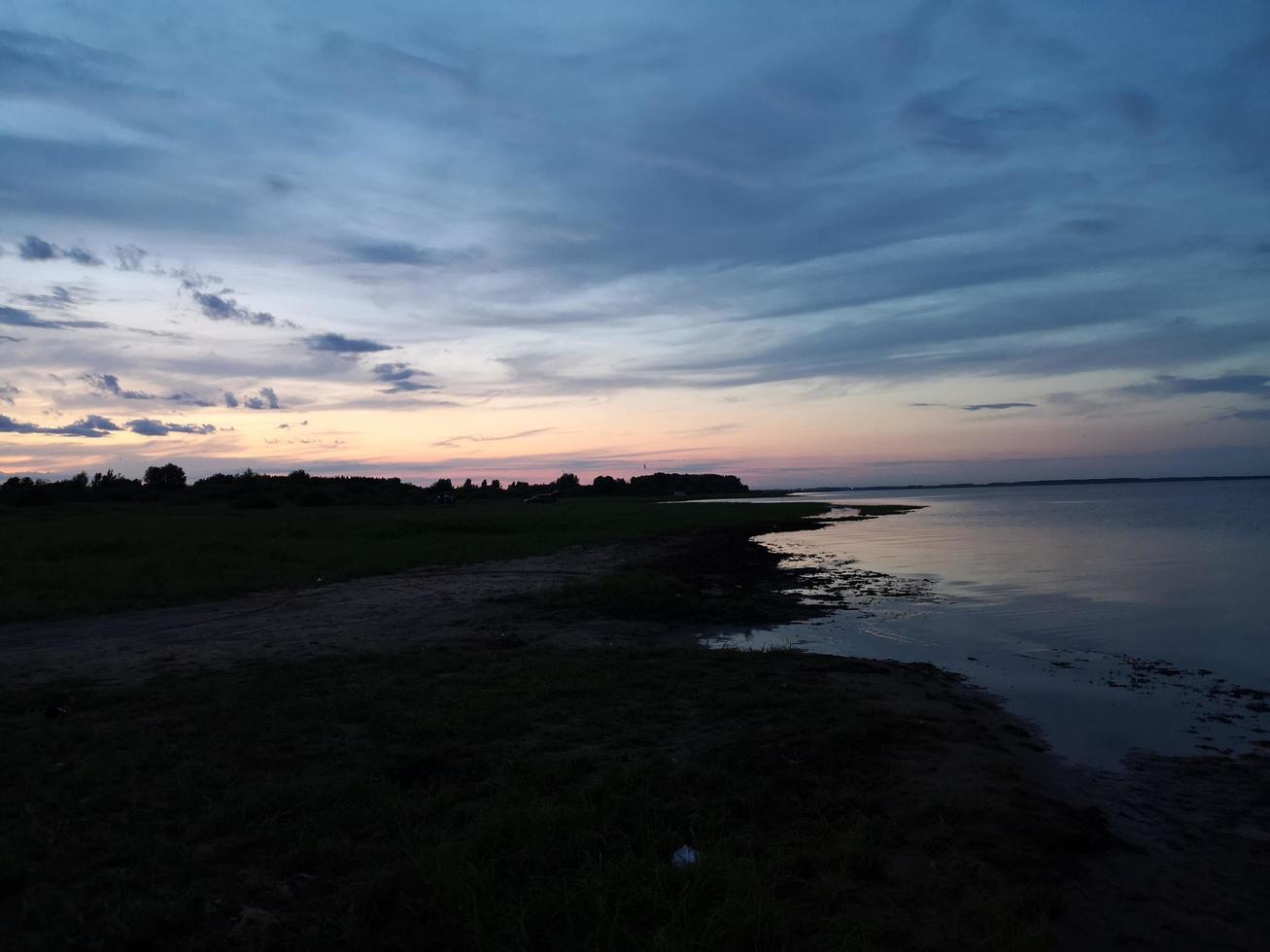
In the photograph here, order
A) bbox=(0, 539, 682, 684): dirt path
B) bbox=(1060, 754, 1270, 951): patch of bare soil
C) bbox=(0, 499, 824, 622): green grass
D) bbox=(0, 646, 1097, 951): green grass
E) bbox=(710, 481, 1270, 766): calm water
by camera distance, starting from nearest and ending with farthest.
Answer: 1. bbox=(0, 646, 1097, 951): green grass
2. bbox=(1060, 754, 1270, 951): patch of bare soil
3. bbox=(710, 481, 1270, 766): calm water
4. bbox=(0, 539, 682, 684): dirt path
5. bbox=(0, 499, 824, 622): green grass

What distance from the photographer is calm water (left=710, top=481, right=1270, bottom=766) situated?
402 inches

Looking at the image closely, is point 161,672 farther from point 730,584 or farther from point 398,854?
point 730,584

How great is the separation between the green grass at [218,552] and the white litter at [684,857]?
57.7 feet

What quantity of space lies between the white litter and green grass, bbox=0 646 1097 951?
0.08 meters

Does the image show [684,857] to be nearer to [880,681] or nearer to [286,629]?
[880,681]

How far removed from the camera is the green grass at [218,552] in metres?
19.9

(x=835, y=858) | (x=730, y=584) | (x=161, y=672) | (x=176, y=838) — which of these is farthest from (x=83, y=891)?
(x=730, y=584)

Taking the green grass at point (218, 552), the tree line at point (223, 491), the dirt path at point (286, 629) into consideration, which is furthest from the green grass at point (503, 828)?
the tree line at point (223, 491)

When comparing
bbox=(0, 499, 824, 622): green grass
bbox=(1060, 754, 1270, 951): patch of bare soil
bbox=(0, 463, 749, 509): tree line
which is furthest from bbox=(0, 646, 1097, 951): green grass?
bbox=(0, 463, 749, 509): tree line

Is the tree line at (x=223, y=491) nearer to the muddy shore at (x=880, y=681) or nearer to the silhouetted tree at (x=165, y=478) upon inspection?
the silhouetted tree at (x=165, y=478)

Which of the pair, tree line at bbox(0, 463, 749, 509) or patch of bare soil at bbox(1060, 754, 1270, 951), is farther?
tree line at bbox(0, 463, 749, 509)

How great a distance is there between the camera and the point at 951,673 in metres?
13.1

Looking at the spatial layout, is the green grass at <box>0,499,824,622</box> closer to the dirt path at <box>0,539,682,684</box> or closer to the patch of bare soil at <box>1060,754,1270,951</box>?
A: the dirt path at <box>0,539,682,684</box>

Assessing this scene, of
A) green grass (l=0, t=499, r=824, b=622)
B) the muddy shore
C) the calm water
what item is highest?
green grass (l=0, t=499, r=824, b=622)
